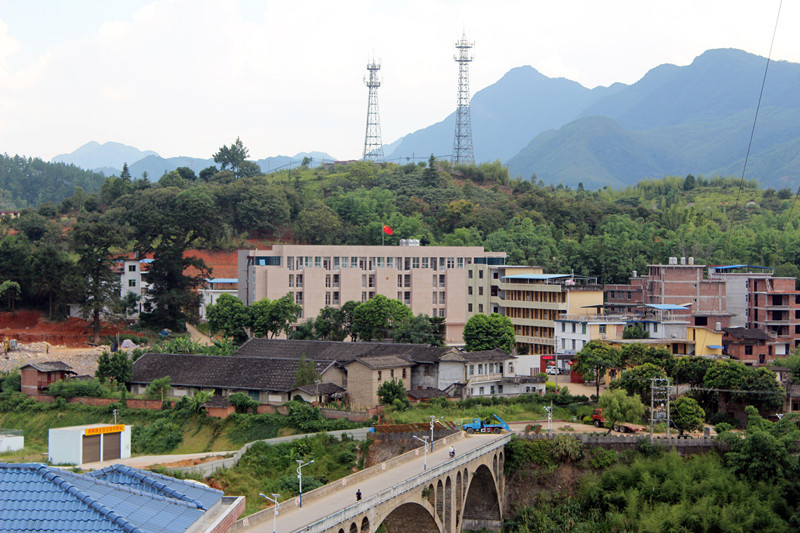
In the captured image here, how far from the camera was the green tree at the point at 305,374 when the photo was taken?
52312 mm

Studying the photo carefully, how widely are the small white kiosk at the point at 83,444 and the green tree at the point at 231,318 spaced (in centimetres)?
2398

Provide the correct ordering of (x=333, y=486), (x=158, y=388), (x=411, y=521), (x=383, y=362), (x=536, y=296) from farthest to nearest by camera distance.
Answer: (x=536, y=296)
(x=158, y=388)
(x=383, y=362)
(x=411, y=521)
(x=333, y=486)

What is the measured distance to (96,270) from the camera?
68.4 meters

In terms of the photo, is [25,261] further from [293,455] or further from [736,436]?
[736,436]

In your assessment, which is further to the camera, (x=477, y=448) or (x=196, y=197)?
(x=196, y=197)

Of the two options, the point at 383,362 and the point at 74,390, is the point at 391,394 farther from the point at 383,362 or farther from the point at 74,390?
the point at 74,390

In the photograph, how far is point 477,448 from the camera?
4191 centimetres

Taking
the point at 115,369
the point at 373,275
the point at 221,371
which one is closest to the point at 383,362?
the point at 221,371

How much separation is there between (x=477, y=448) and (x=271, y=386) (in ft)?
48.4

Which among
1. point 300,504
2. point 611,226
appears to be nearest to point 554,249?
point 611,226

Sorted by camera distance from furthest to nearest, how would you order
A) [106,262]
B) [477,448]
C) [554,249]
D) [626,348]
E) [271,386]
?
[554,249], [106,262], [626,348], [271,386], [477,448]

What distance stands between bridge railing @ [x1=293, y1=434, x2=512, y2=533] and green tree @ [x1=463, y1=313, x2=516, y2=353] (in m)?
17.6

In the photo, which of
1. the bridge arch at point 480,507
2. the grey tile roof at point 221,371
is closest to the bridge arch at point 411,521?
the bridge arch at point 480,507

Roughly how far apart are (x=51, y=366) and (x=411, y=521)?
27.6 metres
